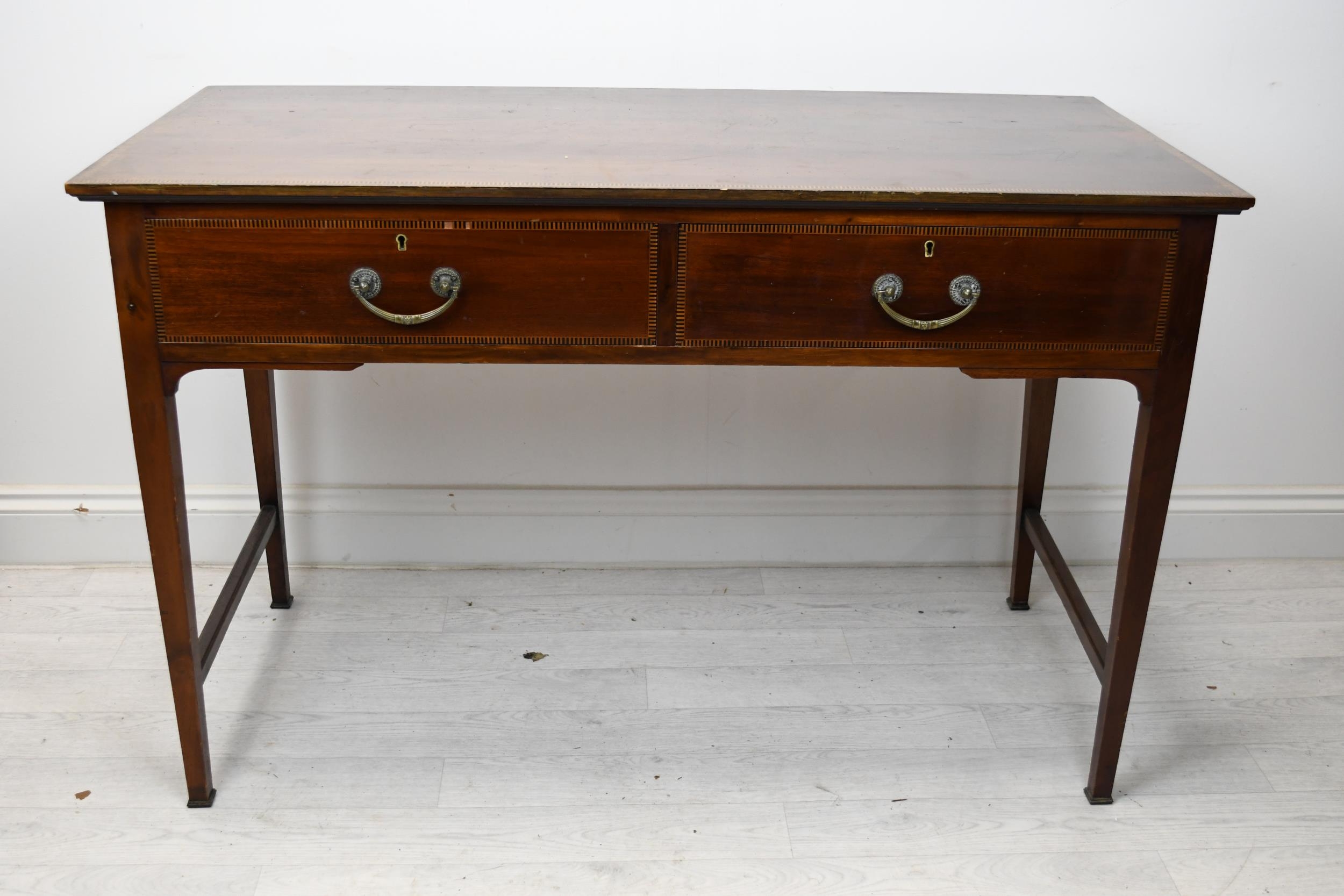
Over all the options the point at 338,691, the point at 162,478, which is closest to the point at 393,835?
the point at 338,691

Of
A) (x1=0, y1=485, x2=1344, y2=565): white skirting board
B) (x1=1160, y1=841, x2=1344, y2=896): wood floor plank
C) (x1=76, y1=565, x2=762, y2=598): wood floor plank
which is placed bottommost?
(x1=76, y1=565, x2=762, y2=598): wood floor plank

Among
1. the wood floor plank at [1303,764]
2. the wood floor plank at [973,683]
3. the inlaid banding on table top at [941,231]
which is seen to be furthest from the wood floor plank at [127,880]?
the wood floor plank at [1303,764]

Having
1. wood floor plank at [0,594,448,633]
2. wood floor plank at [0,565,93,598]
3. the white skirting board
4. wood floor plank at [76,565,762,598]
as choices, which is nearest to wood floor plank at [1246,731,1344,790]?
the white skirting board

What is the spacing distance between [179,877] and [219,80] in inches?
54.6

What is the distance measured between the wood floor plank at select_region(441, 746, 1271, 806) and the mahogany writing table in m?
0.53

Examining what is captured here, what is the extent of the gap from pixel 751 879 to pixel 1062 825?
0.51m

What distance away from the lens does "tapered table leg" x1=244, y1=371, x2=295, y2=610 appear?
7.08 feet

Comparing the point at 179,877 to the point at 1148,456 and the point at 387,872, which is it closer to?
the point at 387,872

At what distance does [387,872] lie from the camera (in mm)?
1686

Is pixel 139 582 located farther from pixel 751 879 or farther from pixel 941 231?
pixel 941 231

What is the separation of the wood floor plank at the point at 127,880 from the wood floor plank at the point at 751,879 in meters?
0.04

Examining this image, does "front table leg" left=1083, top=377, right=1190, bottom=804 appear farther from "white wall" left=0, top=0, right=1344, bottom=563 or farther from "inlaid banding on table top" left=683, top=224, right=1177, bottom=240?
"white wall" left=0, top=0, right=1344, bottom=563

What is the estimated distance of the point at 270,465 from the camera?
7.31 feet

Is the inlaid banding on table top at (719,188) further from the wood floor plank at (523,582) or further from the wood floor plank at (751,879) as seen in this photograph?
the wood floor plank at (523,582)
